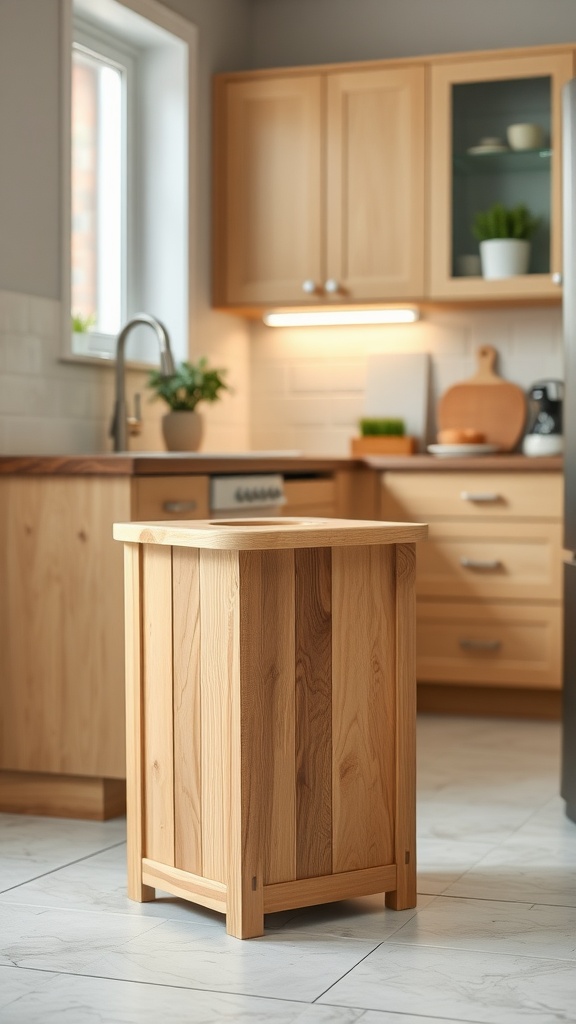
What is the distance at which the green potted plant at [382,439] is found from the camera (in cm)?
468

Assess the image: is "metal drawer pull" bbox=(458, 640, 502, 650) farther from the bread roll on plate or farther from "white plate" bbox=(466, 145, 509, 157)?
"white plate" bbox=(466, 145, 509, 157)

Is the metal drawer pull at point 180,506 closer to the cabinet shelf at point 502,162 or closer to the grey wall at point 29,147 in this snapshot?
the grey wall at point 29,147

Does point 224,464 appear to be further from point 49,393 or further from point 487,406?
A: point 487,406

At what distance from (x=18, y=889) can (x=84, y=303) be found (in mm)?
2235

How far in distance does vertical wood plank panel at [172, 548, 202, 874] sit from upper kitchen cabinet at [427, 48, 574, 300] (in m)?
2.43

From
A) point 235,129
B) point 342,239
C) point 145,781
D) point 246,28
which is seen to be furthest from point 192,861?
point 246,28

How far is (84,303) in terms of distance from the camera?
4.23 metres

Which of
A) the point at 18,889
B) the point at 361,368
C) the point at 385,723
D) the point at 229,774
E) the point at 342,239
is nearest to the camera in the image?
the point at 229,774

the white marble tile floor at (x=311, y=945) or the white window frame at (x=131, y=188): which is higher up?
the white window frame at (x=131, y=188)

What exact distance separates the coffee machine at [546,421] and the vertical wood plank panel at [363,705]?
224 cm

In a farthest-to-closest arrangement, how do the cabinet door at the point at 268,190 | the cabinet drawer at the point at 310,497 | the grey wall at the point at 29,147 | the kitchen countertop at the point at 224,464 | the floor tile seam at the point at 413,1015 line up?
the cabinet door at the point at 268,190
the cabinet drawer at the point at 310,497
the grey wall at the point at 29,147
the kitchen countertop at the point at 224,464
the floor tile seam at the point at 413,1015

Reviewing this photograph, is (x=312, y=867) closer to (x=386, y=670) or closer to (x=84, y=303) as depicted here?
(x=386, y=670)

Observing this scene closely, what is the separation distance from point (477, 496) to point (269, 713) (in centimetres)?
216

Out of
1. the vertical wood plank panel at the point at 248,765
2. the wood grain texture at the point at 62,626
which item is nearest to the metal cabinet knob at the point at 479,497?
the wood grain texture at the point at 62,626
